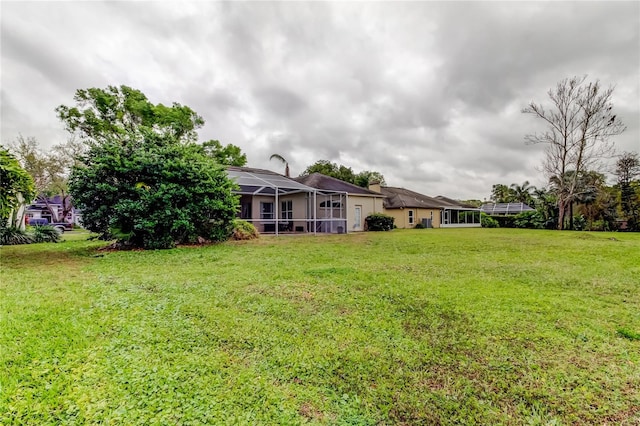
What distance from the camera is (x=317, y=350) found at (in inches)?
121

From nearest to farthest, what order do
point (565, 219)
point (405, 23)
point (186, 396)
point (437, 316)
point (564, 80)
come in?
point (186, 396) < point (437, 316) < point (405, 23) < point (564, 80) < point (565, 219)

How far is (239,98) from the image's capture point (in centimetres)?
1762

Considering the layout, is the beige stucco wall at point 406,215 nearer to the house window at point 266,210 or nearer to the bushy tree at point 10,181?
the house window at point 266,210

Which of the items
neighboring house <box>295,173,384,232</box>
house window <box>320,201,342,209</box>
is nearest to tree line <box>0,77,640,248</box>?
neighboring house <box>295,173,384,232</box>

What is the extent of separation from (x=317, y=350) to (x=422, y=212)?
91.3ft

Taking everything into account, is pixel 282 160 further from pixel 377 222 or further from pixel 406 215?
pixel 406 215

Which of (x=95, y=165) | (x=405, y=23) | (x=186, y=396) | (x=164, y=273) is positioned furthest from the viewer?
(x=405, y=23)

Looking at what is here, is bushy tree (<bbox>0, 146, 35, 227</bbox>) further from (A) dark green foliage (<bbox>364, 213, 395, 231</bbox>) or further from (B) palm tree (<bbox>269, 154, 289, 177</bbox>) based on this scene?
(B) palm tree (<bbox>269, 154, 289, 177</bbox>)

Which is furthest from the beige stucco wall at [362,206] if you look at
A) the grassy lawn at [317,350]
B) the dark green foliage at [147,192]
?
the grassy lawn at [317,350]

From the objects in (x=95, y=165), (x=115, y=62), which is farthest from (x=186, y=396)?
(x=115, y=62)

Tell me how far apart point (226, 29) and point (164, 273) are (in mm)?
10050

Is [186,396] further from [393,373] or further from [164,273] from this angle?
[164,273]

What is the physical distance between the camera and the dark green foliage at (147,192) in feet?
32.2

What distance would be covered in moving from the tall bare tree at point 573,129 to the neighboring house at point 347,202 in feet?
56.9
